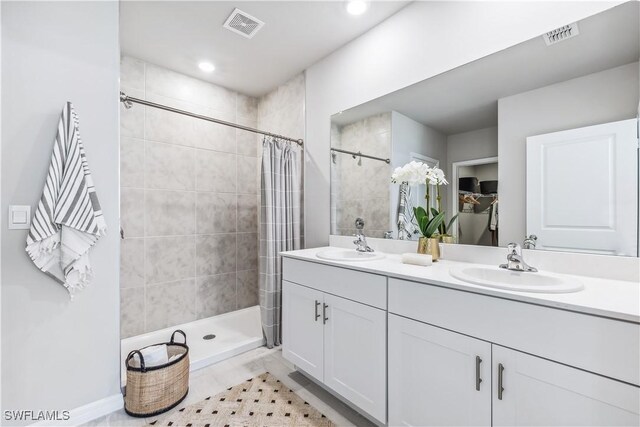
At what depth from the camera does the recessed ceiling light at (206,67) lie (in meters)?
2.56

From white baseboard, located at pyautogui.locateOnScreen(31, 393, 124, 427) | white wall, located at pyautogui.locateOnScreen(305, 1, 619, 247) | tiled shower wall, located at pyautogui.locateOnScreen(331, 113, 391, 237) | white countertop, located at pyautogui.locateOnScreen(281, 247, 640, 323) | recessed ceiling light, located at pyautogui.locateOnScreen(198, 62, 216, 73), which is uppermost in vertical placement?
recessed ceiling light, located at pyautogui.locateOnScreen(198, 62, 216, 73)

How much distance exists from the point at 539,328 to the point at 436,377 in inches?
17.5

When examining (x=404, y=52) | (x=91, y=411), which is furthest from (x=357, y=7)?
(x=91, y=411)

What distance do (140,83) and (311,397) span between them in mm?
2894

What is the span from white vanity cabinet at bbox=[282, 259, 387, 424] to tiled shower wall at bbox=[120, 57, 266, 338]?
→ 1.36 metres

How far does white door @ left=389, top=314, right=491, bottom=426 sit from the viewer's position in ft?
3.34

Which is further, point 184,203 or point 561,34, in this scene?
point 184,203

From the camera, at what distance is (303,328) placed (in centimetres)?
175

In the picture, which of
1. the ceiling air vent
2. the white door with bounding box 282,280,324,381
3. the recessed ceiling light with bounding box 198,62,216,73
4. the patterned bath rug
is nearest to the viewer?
the patterned bath rug

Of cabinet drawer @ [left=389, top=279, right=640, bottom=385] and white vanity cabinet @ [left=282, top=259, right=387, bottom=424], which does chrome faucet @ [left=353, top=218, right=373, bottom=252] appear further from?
cabinet drawer @ [left=389, top=279, right=640, bottom=385]

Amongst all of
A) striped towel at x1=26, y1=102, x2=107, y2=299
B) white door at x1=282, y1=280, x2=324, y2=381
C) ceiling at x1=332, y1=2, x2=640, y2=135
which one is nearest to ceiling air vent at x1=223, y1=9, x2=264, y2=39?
ceiling at x1=332, y1=2, x2=640, y2=135

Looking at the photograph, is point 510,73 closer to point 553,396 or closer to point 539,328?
point 539,328

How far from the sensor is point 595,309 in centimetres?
80

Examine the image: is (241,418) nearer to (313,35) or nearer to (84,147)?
(84,147)
